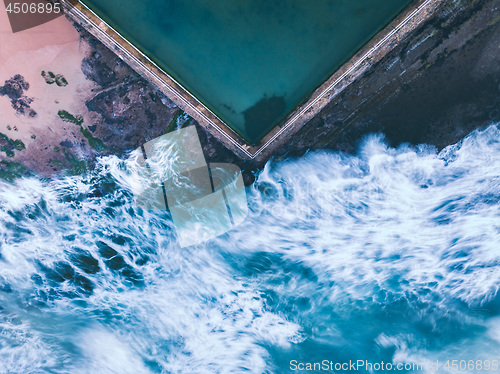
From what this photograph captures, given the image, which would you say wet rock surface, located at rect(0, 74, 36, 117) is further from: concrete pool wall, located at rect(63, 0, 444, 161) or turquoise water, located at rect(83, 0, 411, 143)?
turquoise water, located at rect(83, 0, 411, 143)

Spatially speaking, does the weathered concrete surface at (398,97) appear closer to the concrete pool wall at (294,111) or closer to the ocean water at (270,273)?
the concrete pool wall at (294,111)

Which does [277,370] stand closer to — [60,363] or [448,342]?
[448,342]

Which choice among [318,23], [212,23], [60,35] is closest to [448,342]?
[318,23]

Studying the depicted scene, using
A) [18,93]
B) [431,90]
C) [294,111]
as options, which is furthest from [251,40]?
[18,93]

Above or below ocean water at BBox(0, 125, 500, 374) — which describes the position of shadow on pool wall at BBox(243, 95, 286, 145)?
above

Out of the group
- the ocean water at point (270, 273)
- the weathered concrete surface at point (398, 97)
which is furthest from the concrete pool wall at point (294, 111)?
the ocean water at point (270, 273)

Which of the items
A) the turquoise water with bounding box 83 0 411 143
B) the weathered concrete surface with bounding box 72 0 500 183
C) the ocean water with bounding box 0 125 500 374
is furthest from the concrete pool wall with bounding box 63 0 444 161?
the ocean water with bounding box 0 125 500 374
